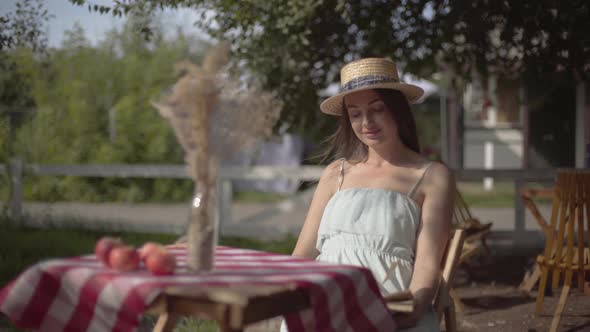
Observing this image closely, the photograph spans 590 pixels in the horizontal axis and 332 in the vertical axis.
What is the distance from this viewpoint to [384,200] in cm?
259

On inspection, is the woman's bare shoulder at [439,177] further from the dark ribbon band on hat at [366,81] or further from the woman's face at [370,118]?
the dark ribbon band on hat at [366,81]

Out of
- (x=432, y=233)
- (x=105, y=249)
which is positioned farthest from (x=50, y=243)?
(x=105, y=249)

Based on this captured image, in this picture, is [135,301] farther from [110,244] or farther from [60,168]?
[60,168]

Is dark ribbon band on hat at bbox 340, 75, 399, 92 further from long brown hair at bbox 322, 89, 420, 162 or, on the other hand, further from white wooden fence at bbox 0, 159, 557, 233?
white wooden fence at bbox 0, 159, 557, 233

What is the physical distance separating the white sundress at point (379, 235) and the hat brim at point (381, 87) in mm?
398

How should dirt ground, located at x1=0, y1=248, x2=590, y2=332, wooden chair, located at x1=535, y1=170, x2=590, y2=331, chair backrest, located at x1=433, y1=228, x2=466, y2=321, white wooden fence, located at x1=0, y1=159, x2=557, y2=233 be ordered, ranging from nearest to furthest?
Result: chair backrest, located at x1=433, y1=228, x2=466, y2=321 < wooden chair, located at x1=535, y1=170, x2=590, y2=331 < dirt ground, located at x1=0, y1=248, x2=590, y2=332 < white wooden fence, located at x1=0, y1=159, x2=557, y2=233

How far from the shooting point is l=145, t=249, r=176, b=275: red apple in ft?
5.87

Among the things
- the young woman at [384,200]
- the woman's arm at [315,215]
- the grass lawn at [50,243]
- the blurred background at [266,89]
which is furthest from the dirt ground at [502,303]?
the grass lawn at [50,243]

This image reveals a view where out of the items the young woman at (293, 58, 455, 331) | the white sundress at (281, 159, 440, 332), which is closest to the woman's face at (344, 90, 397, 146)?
the young woman at (293, 58, 455, 331)

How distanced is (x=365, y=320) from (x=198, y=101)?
2.79ft

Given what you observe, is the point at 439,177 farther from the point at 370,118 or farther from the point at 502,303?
the point at 502,303

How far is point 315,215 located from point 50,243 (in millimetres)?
5526

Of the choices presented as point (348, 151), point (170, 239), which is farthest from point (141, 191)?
point (348, 151)

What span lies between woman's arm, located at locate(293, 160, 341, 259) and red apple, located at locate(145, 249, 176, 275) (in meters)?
0.98
